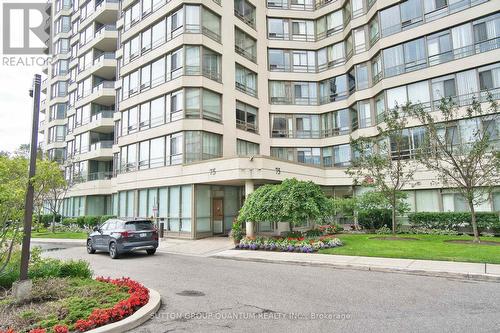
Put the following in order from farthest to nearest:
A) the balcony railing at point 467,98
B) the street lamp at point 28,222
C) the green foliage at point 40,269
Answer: the balcony railing at point 467,98 < the green foliage at point 40,269 < the street lamp at point 28,222

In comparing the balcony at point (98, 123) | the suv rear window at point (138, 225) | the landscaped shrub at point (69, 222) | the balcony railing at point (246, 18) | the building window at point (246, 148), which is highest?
the balcony railing at point (246, 18)

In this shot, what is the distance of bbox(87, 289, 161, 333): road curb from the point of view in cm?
566

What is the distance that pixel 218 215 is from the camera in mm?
23750

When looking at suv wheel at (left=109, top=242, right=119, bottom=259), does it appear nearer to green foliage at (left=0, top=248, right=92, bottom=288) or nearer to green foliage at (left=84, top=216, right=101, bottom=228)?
green foliage at (left=0, top=248, right=92, bottom=288)

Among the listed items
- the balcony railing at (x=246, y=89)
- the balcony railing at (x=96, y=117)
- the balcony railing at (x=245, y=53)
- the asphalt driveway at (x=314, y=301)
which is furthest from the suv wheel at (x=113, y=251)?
the balcony railing at (x=96, y=117)

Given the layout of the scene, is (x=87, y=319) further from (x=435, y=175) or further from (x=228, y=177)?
(x=435, y=175)

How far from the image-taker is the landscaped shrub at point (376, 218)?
2239 centimetres

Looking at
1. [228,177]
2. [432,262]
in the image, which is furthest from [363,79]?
[432,262]

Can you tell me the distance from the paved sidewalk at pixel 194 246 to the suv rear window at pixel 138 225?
2088 millimetres

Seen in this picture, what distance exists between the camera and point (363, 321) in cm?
620

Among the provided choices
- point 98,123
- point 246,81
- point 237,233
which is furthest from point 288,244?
point 98,123

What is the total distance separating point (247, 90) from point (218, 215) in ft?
37.1

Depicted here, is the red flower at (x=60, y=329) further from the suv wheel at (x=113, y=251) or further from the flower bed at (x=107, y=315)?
the suv wheel at (x=113, y=251)

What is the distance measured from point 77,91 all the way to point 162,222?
84.5 feet
